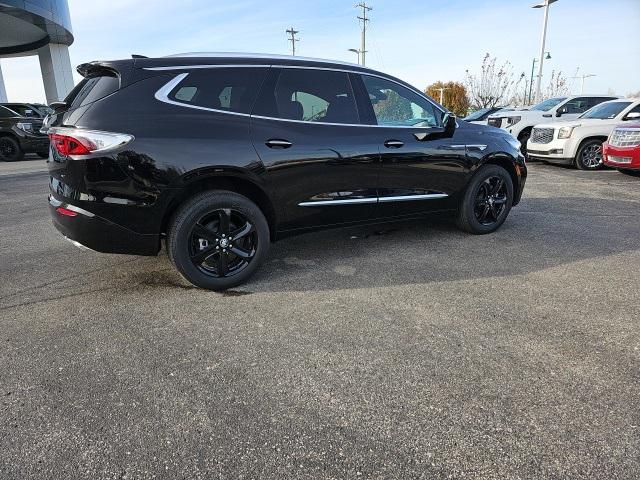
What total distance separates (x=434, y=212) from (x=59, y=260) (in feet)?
12.5

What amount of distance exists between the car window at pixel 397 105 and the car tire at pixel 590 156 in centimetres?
791

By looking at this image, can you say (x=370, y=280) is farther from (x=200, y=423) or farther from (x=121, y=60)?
(x=121, y=60)

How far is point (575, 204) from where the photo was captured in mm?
6980

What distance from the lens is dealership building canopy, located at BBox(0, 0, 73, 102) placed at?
23.5m

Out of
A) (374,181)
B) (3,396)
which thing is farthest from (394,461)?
(374,181)

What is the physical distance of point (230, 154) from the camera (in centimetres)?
346

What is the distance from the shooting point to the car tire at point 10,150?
1440cm

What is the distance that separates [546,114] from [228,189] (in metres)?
12.9

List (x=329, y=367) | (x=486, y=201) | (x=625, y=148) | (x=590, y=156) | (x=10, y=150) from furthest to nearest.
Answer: (x=10, y=150)
(x=590, y=156)
(x=625, y=148)
(x=486, y=201)
(x=329, y=367)

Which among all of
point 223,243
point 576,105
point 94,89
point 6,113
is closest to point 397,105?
point 223,243

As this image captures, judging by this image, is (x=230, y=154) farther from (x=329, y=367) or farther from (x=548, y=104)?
(x=548, y=104)

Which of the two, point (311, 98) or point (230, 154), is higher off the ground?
point (311, 98)

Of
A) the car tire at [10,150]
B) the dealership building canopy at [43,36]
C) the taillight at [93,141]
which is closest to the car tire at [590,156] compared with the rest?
the taillight at [93,141]

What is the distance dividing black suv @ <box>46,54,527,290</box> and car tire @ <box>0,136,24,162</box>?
13314 millimetres
